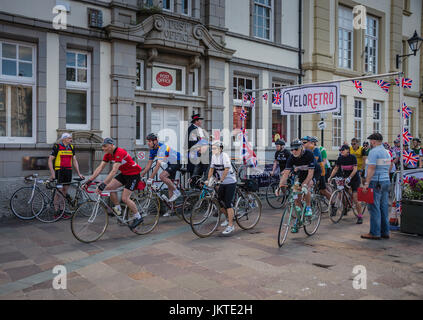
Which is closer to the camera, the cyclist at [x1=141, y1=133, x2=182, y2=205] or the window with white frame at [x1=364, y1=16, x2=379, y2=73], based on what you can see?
the cyclist at [x1=141, y1=133, x2=182, y2=205]

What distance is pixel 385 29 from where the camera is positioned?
Answer: 20.6m

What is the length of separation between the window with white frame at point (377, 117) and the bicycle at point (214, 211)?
14783 millimetres

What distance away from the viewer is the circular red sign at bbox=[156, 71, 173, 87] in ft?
41.8

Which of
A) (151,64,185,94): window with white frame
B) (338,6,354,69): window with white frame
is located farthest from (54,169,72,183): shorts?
→ (338,6,354,69): window with white frame

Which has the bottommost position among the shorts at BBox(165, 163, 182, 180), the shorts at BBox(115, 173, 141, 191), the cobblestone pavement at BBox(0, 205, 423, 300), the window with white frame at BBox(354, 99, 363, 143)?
the cobblestone pavement at BBox(0, 205, 423, 300)

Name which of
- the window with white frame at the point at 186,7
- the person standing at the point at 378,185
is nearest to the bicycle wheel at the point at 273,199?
the person standing at the point at 378,185

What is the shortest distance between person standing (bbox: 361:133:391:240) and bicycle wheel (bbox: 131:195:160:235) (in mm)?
4021

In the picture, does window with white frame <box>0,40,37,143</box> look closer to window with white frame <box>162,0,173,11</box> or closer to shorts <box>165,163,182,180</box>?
shorts <box>165,163,182,180</box>

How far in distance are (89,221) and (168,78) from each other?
7.11 metres

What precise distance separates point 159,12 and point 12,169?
6.08 meters

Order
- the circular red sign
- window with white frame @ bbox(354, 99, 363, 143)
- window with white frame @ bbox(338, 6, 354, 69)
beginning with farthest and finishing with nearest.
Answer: window with white frame @ bbox(354, 99, 363, 143), window with white frame @ bbox(338, 6, 354, 69), the circular red sign

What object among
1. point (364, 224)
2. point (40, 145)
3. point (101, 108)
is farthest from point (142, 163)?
point (364, 224)

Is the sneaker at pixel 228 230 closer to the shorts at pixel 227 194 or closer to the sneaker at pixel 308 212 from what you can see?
the shorts at pixel 227 194

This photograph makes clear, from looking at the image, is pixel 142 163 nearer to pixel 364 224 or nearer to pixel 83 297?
pixel 364 224
